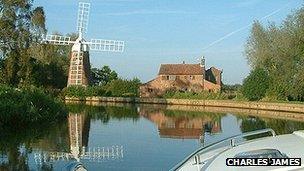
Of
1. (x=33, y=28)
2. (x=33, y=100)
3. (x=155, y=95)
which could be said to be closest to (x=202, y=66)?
(x=155, y=95)

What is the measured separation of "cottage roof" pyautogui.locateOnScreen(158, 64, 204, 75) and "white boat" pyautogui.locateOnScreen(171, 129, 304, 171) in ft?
260

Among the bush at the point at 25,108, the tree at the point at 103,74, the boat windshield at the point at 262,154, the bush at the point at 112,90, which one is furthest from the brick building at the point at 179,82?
the boat windshield at the point at 262,154

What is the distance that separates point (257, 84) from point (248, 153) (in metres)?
58.7

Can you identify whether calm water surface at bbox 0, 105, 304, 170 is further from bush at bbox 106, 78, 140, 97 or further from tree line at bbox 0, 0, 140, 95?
bush at bbox 106, 78, 140, 97

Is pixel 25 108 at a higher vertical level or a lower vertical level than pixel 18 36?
lower

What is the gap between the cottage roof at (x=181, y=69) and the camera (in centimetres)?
8484

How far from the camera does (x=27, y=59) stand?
44.4m

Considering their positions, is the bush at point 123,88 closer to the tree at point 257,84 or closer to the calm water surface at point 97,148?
the tree at point 257,84

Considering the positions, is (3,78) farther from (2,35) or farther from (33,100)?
(33,100)

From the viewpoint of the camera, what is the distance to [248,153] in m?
4.72

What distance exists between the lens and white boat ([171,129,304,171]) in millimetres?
4555

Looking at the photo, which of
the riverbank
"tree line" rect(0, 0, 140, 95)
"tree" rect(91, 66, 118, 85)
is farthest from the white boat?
"tree" rect(91, 66, 118, 85)

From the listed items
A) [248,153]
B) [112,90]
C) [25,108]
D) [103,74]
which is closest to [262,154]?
[248,153]

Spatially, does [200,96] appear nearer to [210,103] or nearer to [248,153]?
[210,103]
